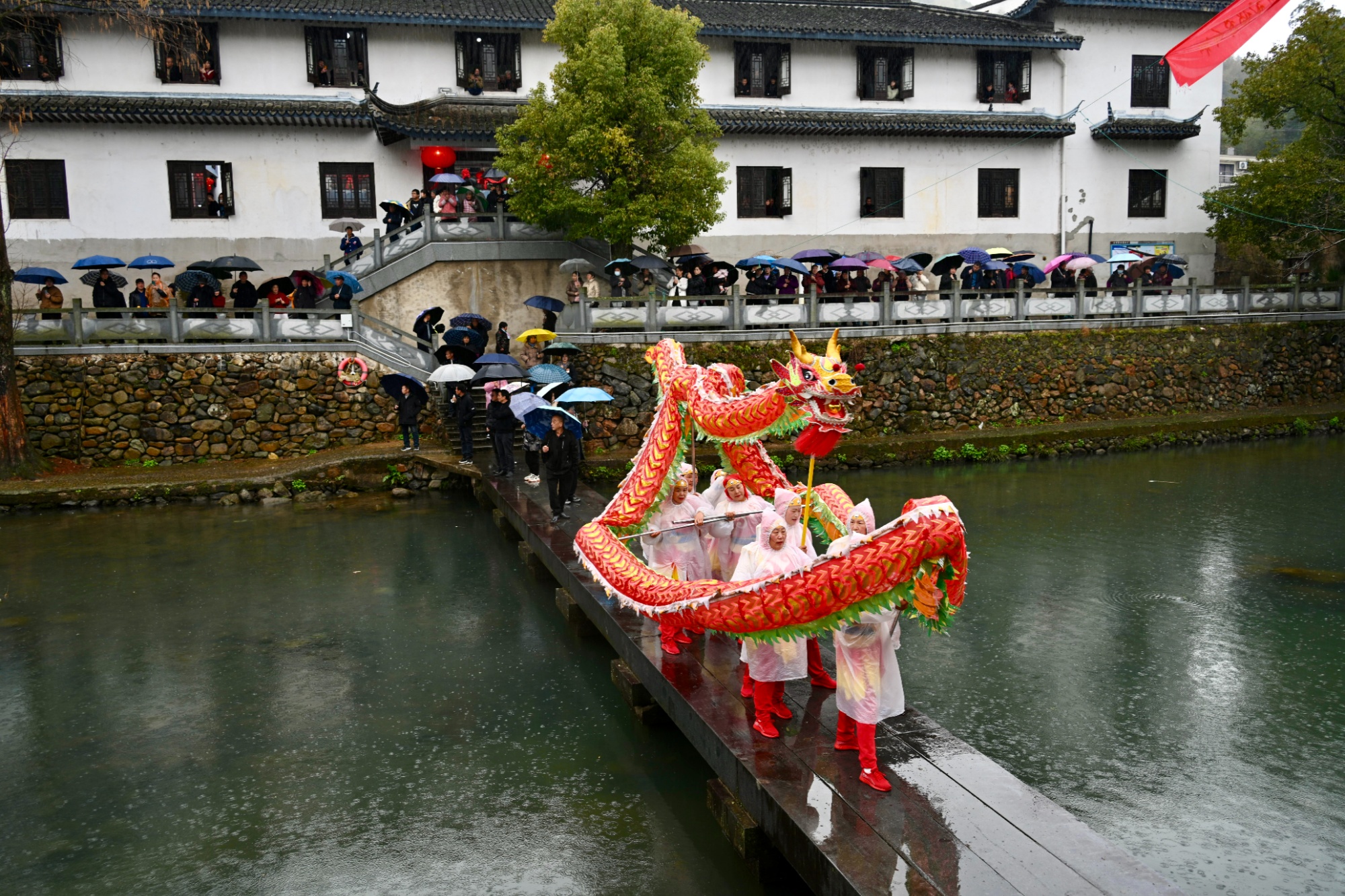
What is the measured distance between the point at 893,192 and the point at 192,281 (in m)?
17.5

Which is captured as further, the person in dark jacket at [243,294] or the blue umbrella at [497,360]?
the person in dark jacket at [243,294]

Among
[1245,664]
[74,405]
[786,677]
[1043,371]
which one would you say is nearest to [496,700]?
[786,677]

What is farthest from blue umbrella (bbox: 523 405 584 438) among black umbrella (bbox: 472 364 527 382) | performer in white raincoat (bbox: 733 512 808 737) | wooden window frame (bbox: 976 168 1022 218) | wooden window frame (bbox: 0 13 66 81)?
wooden window frame (bbox: 976 168 1022 218)

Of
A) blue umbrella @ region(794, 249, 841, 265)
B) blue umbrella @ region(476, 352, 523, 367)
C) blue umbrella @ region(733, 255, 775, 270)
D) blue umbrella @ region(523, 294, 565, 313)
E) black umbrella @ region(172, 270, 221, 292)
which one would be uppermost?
blue umbrella @ region(794, 249, 841, 265)

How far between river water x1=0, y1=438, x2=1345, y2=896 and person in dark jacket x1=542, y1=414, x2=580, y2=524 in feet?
3.85

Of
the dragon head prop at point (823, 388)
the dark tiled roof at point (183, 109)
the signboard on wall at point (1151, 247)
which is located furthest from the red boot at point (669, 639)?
the signboard on wall at point (1151, 247)

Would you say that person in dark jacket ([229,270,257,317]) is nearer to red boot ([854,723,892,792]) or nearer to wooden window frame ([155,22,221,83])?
wooden window frame ([155,22,221,83])

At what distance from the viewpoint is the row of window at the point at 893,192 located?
87.5ft

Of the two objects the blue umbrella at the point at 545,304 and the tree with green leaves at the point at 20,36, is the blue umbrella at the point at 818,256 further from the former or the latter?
the tree with green leaves at the point at 20,36

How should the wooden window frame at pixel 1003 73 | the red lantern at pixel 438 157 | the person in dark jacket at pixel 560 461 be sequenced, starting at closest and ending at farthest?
the person in dark jacket at pixel 560 461
the red lantern at pixel 438 157
the wooden window frame at pixel 1003 73

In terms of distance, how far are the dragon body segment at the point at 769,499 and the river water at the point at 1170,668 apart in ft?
7.11

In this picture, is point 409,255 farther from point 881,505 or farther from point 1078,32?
point 1078,32

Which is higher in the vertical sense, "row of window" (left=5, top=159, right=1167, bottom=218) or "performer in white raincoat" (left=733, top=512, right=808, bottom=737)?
"row of window" (left=5, top=159, right=1167, bottom=218)

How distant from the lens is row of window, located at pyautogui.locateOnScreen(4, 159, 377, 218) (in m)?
22.8
